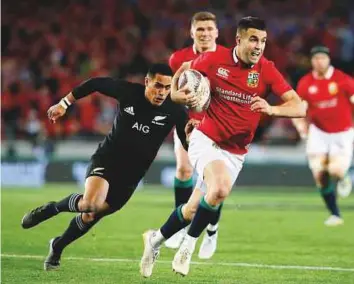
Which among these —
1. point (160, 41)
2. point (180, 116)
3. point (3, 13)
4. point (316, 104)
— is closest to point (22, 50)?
point (3, 13)

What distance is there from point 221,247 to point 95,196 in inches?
104

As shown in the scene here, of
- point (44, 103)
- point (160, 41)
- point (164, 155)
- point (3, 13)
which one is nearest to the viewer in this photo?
point (164, 155)

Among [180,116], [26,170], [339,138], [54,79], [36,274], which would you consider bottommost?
[26,170]

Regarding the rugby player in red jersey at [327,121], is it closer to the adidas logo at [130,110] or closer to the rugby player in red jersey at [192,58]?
the rugby player in red jersey at [192,58]

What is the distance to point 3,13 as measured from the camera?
83.5 ft

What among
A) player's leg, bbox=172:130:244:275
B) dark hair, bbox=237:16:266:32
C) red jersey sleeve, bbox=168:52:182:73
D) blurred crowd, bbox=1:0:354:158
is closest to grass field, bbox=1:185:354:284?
player's leg, bbox=172:130:244:275

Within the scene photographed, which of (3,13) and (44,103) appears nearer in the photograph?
(44,103)

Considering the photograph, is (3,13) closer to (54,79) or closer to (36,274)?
(54,79)

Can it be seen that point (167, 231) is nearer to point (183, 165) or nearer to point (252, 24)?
point (252, 24)

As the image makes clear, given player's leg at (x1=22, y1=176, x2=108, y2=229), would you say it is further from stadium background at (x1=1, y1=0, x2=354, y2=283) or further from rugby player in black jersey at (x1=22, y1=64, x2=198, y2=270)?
stadium background at (x1=1, y1=0, x2=354, y2=283)

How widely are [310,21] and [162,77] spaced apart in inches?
638

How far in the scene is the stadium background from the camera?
1564 cm

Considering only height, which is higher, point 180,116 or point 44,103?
point 180,116

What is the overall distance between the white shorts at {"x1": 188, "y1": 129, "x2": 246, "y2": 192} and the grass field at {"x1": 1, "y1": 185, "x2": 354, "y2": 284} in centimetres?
95
